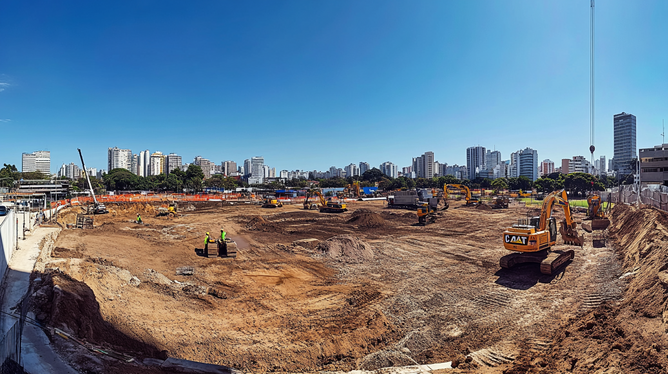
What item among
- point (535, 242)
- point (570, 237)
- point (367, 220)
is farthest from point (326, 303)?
point (367, 220)

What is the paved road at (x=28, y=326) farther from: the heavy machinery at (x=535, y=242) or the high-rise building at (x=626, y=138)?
the high-rise building at (x=626, y=138)

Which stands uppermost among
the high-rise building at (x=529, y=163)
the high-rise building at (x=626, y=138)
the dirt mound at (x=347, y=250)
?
the high-rise building at (x=626, y=138)

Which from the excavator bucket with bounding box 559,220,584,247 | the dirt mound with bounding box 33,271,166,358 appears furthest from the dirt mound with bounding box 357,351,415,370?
the excavator bucket with bounding box 559,220,584,247

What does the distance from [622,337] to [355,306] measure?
23.2 feet

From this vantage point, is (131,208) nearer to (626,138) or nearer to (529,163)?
(529,163)

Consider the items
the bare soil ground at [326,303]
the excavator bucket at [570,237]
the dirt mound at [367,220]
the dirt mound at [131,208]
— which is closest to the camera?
the bare soil ground at [326,303]

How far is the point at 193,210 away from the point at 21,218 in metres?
29.8

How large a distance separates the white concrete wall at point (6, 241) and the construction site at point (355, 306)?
0.99 m

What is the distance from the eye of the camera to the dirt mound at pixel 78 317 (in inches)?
276

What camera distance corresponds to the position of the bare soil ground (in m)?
7.75

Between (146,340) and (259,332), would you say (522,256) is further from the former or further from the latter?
(146,340)

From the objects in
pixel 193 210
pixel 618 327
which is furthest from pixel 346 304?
pixel 193 210

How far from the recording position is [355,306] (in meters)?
11.1

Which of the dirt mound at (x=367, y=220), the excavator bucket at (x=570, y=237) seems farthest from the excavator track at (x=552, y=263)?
the dirt mound at (x=367, y=220)
